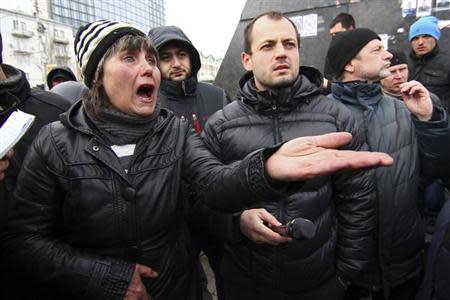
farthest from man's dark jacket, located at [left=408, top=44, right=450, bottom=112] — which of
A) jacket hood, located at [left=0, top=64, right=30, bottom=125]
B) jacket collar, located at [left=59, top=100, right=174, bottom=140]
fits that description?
jacket hood, located at [left=0, top=64, right=30, bottom=125]

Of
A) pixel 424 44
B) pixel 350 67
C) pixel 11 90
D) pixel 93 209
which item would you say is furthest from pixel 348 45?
pixel 11 90

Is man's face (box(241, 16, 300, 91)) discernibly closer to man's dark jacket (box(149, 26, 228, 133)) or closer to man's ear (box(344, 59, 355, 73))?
man's ear (box(344, 59, 355, 73))

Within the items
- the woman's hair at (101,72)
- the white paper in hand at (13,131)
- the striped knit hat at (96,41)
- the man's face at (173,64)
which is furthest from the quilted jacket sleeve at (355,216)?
the white paper in hand at (13,131)

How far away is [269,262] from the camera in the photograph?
1.83 metres

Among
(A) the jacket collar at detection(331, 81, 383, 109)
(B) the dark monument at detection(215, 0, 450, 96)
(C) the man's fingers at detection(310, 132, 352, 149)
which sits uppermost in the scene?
(B) the dark monument at detection(215, 0, 450, 96)

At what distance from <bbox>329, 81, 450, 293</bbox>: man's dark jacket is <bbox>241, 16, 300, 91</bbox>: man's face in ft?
1.81

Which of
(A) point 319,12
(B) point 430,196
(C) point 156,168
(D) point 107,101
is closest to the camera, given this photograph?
(C) point 156,168

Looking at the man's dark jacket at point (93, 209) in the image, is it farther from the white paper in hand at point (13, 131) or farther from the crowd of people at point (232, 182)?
the white paper in hand at point (13, 131)

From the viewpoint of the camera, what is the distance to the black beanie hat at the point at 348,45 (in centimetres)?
251

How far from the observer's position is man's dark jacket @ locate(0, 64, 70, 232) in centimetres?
149

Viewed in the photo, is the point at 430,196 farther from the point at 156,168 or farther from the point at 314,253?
the point at 156,168

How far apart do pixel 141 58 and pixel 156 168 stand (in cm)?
62

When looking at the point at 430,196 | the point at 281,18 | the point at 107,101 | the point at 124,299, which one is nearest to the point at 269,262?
the point at 124,299

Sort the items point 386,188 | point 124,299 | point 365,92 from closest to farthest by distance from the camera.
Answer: point 124,299, point 386,188, point 365,92
